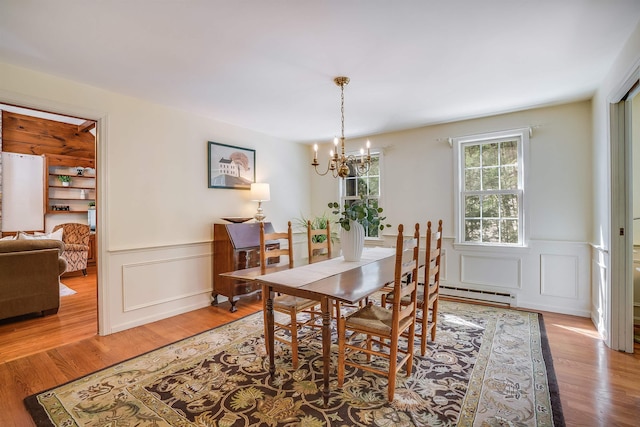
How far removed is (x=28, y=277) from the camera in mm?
3375

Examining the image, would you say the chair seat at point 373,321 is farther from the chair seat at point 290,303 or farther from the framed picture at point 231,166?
the framed picture at point 231,166

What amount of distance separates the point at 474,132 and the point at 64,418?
15.2 ft

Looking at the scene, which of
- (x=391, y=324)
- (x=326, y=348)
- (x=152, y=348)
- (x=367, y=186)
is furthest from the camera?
(x=367, y=186)

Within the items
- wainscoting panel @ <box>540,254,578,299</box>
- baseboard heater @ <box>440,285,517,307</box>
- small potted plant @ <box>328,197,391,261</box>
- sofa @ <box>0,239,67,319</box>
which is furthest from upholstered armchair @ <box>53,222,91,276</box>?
wainscoting panel @ <box>540,254,578,299</box>

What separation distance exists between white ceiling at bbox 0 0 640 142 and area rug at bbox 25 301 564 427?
2320 mm

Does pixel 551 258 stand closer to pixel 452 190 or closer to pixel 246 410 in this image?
pixel 452 190

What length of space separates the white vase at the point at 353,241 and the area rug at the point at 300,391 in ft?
2.64

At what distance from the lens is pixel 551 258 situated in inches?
139

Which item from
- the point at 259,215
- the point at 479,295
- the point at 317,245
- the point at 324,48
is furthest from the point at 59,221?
the point at 479,295

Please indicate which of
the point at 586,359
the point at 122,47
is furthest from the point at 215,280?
the point at 586,359

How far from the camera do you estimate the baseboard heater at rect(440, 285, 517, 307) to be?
3674 millimetres

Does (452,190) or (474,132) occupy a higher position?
(474,132)

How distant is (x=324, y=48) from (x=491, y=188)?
9.39 feet

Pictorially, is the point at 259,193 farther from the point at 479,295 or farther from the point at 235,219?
the point at 479,295
